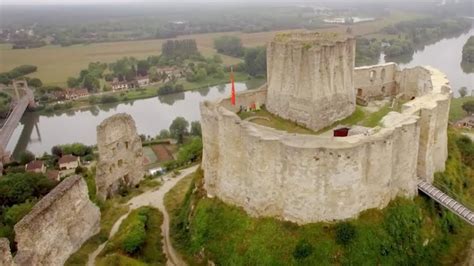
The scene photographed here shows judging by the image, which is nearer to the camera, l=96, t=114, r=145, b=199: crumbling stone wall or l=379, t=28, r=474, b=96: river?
l=96, t=114, r=145, b=199: crumbling stone wall

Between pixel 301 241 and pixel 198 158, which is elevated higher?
pixel 301 241

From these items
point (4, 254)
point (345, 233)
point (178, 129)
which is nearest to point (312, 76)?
point (345, 233)

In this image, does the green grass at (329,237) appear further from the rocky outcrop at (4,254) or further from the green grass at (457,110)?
the green grass at (457,110)

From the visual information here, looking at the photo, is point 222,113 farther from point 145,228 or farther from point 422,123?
point 422,123

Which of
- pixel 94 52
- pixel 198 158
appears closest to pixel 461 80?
pixel 198 158

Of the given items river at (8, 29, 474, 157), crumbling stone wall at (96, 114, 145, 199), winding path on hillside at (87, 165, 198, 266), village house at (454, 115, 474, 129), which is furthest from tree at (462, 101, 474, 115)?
crumbling stone wall at (96, 114, 145, 199)

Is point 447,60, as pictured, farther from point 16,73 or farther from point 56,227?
point 56,227

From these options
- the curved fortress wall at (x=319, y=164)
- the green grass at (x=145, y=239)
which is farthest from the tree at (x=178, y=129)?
the curved fortress wall at (x=319, y=164)

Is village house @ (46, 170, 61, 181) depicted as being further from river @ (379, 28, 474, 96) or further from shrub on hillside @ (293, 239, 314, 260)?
river @ (379, 28, 474, 96)
